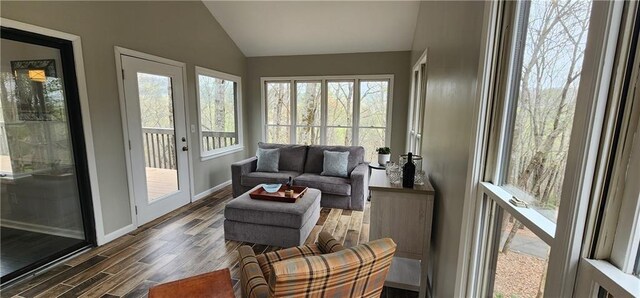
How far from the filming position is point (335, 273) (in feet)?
3.29

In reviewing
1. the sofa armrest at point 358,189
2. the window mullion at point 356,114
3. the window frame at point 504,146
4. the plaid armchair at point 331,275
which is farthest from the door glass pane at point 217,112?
the window frame at point 504,146

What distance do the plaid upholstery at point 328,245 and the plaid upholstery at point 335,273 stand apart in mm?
420

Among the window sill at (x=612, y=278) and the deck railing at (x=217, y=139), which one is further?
the deck railing at (x=217, y=139)

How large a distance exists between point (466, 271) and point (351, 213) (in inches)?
96.1

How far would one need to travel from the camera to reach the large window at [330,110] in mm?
5102

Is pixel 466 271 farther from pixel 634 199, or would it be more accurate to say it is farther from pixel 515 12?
pixel 515 12

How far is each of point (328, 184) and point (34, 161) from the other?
3004 millimetres

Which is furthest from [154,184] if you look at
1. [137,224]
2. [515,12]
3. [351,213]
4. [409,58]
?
[409,58]

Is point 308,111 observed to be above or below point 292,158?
above

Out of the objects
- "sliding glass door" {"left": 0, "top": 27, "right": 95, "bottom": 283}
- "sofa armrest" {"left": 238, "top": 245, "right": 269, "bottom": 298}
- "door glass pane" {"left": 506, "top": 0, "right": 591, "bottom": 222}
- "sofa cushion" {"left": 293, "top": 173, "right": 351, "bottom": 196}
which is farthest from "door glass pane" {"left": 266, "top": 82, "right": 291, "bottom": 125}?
"door glass pane" {"left": 506, "top": 0, "right": 591, "bottom": 222}

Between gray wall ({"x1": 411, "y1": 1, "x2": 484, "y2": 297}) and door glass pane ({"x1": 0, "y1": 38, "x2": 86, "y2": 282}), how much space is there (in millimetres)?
3208

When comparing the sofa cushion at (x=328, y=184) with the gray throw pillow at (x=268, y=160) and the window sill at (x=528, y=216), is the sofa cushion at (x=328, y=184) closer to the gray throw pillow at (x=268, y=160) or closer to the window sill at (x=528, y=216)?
the gray throw pillow at (x=268, y=160)

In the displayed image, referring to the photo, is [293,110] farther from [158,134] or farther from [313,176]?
[158,134]

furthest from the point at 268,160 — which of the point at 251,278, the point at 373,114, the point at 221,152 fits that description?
the point at 251,278
